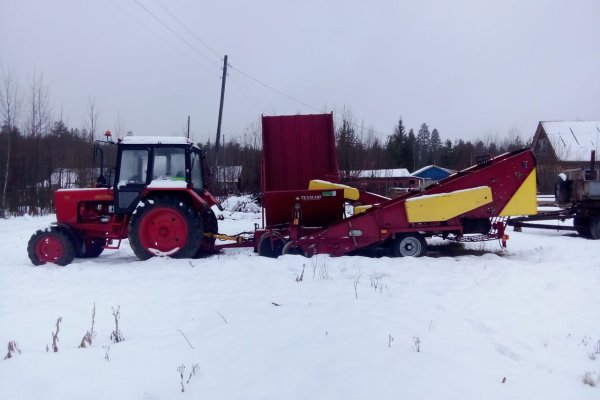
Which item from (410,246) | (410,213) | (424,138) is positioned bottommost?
(410,246)

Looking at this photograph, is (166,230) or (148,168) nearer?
(166,230)

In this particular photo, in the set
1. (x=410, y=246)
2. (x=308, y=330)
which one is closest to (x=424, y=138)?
(x=410, y=246)

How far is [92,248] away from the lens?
8.96m

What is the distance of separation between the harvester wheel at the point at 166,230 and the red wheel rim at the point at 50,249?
121 cm

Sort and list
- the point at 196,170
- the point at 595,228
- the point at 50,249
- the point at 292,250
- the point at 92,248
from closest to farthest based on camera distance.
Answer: the point at 50,249
the point at 292,250
the point at 92,248
the point at 196,170
the point at 595,228

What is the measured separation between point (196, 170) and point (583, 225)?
9942 millimetres

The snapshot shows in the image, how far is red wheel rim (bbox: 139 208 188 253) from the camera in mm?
8062

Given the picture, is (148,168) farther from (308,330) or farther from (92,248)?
(308,330)

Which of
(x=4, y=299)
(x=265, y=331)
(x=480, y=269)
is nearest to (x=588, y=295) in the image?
(x=480, y=269)

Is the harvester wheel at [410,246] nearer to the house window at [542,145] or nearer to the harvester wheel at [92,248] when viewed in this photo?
the harvester wheel at [92,248]

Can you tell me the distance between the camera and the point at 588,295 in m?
5.57

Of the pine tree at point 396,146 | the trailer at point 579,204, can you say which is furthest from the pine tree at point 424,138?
the trailer at point 579,204

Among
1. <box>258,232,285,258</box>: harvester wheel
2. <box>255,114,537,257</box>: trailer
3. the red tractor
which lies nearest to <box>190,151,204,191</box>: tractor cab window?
the red tractor

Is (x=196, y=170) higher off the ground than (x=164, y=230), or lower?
higher
